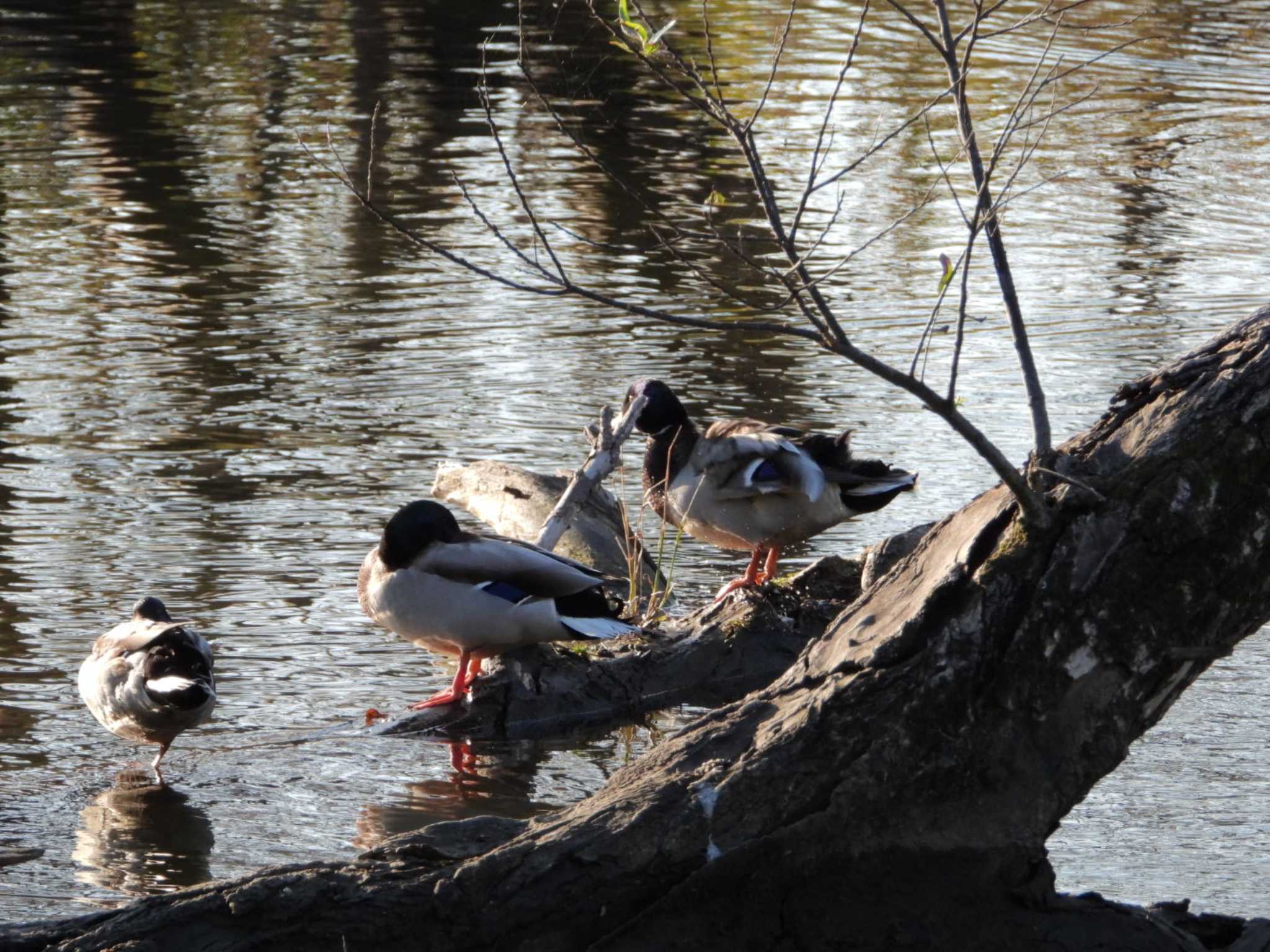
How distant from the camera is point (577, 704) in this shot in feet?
20.6

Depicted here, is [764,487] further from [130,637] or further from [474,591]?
[130,637]

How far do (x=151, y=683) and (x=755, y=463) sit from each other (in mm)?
2386

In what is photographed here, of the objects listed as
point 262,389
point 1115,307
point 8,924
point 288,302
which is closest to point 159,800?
point 8,924

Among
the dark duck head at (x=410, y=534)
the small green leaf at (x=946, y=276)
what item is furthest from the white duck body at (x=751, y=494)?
the small green leaf at (x=946, y=276)

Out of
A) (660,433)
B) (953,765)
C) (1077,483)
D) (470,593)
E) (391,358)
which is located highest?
(1077,483)

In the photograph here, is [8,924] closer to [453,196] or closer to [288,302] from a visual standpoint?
[288,302]

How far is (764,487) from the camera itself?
6.74 metres

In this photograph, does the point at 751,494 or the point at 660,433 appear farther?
the point at 660,433

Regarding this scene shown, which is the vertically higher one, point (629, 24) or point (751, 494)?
point (629, 24)

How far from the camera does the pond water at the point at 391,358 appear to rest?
18.1 ft

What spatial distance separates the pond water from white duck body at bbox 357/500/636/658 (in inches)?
15.8

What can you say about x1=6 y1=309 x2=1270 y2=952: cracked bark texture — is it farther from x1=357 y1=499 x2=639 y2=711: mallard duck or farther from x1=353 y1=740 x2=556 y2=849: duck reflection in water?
x1=357 y1=499 x2=639 y2=711: mallard duck

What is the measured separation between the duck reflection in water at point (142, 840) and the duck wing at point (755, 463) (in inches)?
92.2

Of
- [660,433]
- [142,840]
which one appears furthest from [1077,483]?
[660,433]
